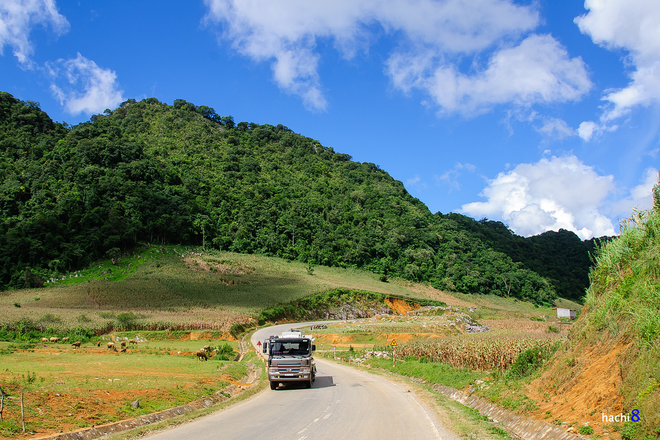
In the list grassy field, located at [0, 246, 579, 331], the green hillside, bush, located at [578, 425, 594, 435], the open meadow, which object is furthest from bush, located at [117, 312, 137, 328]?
bush, located at [578, 425, 594, 435]

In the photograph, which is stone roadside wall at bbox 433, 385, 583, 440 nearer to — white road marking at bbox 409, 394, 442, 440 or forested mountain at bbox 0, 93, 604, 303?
white road marking at bbox 409, 394, 442, 440

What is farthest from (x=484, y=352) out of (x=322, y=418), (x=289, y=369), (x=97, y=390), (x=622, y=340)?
(x=97, y=390)

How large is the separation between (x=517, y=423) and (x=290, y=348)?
975cm

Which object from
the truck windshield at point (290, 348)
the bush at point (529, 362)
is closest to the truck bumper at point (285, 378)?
the truck windshield at point (290, 348)

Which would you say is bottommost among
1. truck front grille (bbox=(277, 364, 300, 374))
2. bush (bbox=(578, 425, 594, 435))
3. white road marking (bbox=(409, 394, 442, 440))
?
white road marking (bbox=(409, 394, 442, 440))

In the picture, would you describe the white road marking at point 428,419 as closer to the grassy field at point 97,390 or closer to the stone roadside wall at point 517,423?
the stone roadside wall at point 517,423

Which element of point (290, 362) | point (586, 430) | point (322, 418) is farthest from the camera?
point (290, 362)

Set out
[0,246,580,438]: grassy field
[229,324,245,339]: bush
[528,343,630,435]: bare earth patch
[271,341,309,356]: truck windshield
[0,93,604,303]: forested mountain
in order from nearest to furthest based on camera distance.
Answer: [528,343,630,435]: bare earth patch
[0,246,580,438]: grassy field
[271,341,309,356]: truck windshield
[229,324,245,339]: bush
[0,93,604,303]: forested mountain

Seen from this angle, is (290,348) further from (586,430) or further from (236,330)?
(236,330)

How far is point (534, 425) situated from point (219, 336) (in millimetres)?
37712

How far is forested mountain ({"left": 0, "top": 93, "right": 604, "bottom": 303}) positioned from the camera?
87688 mm

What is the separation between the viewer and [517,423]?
10.3m

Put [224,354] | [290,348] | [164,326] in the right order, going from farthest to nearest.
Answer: [164,326] < [224,354] < [290,348]

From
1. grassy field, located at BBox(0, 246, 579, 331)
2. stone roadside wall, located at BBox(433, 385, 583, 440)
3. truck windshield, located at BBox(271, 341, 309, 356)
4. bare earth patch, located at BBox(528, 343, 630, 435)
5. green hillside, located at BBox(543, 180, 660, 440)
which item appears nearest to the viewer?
green hillside, located at BBox(543, 180, 660, 440)
